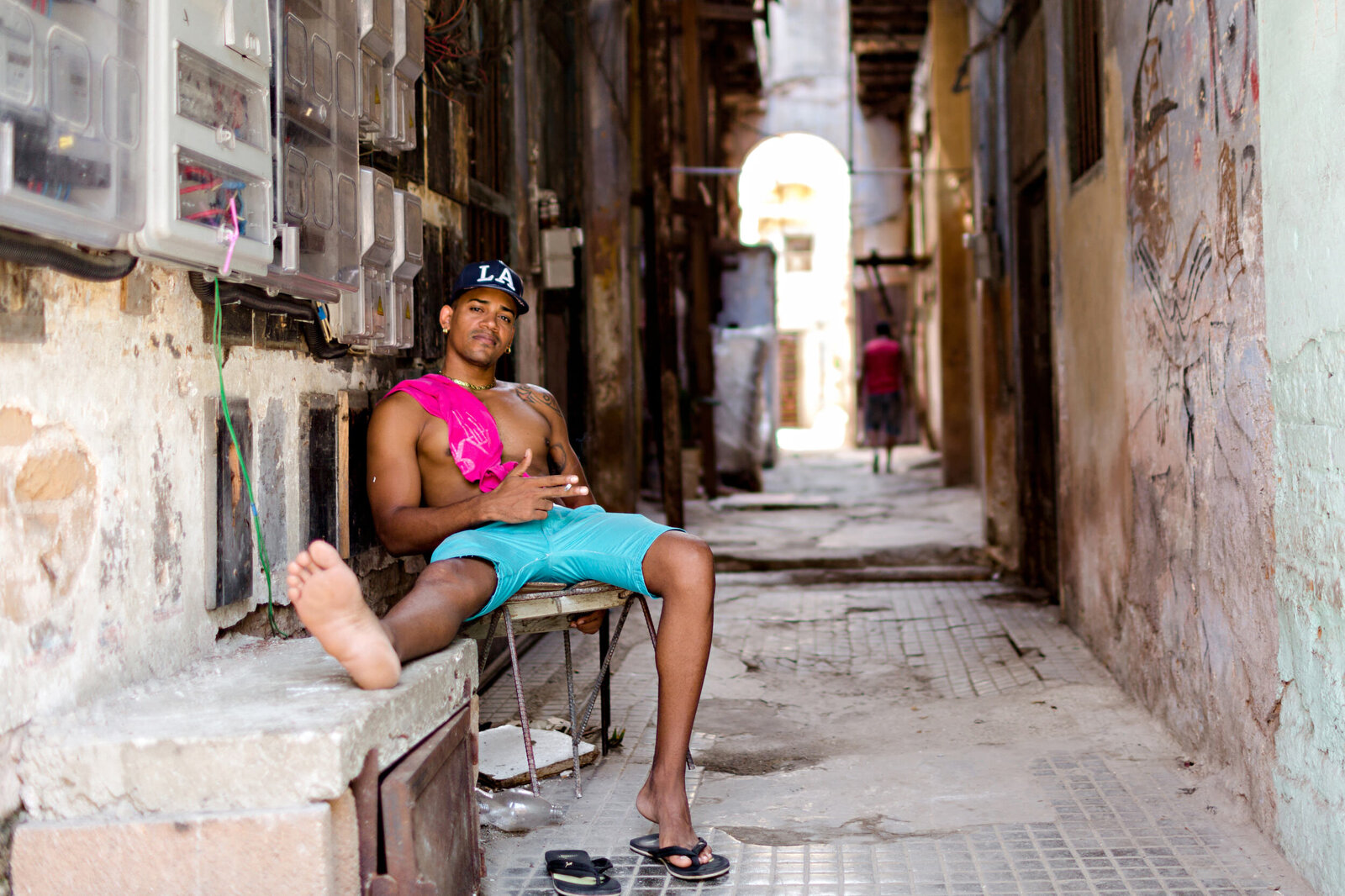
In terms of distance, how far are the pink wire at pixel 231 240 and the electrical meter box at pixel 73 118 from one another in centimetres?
23

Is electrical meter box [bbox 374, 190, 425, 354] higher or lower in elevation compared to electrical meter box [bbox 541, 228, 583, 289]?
lower

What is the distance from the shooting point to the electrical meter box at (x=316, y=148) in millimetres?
2412

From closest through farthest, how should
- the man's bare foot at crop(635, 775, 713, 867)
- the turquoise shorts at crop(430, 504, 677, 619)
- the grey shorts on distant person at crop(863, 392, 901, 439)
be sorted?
the man's bare foot at crop(635, 775, 713, 867)
the turquoise shorts at crop(430, 504, 677, 619)
the grey shorts on distant person at crop(863, 392, 901, 439)

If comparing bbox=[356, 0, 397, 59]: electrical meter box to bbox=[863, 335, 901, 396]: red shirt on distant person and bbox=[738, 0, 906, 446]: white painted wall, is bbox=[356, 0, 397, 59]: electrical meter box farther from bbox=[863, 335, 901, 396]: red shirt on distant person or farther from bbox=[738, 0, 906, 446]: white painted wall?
bbox=[738, 0, 906, 446]: white painted wall

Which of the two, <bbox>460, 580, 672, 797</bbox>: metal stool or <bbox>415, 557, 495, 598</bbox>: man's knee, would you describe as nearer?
<bbox>415, 557, 495, 598</bbox>: man's knee

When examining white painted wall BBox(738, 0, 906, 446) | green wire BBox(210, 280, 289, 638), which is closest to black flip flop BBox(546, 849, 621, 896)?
green wire BBox(210, 280, 289, 638)

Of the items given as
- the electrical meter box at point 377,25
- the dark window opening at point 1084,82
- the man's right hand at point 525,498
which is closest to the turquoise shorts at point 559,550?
the man's right hand at point 525,498

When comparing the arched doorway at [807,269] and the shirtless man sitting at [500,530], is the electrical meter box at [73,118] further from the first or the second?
the arched doorway at [807,269]

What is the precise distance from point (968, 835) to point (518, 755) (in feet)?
4.30

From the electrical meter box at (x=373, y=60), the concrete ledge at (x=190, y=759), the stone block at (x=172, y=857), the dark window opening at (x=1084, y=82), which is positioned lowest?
the stone block at (x=172, y=857)

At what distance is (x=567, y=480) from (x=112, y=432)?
42.9 inches

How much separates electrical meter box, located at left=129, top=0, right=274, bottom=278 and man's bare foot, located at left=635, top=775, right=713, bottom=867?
4.94ft

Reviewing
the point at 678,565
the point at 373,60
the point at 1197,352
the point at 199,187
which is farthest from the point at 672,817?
the point at 373,60

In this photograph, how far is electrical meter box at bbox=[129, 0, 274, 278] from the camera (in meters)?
1.91
